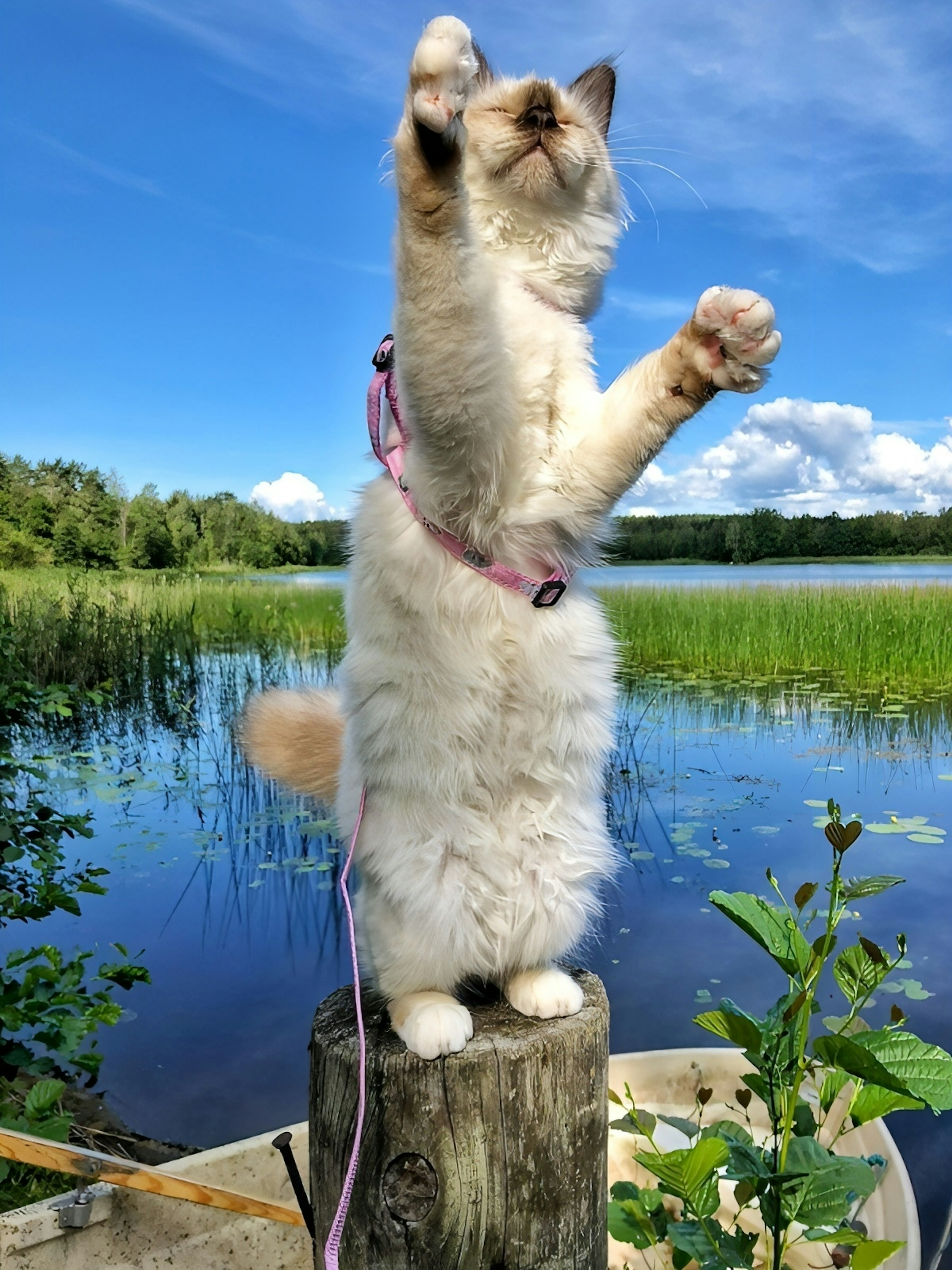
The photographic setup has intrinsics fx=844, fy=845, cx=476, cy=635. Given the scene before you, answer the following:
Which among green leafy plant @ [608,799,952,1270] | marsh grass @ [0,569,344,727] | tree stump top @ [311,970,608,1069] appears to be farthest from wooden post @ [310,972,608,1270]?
marsh grass @ [0,569,344,727]

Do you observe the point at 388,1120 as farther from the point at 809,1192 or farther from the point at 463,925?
the point at 809,1192

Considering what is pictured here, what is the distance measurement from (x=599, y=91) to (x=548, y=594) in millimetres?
793

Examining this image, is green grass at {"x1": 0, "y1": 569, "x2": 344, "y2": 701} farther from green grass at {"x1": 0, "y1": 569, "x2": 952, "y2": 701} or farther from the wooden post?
the wooden post

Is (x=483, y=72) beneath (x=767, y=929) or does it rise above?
above

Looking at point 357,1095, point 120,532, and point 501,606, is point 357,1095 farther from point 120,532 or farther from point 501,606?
point 120,532

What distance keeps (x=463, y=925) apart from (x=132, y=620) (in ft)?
8.48

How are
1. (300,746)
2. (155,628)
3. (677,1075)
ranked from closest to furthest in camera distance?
(300,746) < (677,1075) < (155,628)

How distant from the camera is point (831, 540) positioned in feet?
10.7

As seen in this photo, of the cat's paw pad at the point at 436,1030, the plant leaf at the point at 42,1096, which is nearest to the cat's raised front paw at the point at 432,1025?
the cat's paw pad at the point at 436,1030

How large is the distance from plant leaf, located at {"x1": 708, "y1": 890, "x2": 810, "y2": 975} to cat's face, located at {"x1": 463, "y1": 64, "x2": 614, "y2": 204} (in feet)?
2.92

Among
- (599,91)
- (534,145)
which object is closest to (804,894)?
(534,145)

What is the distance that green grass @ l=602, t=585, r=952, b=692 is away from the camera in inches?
127

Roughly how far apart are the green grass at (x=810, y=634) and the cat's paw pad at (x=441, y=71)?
2569 mm

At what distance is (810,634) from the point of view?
329cm
